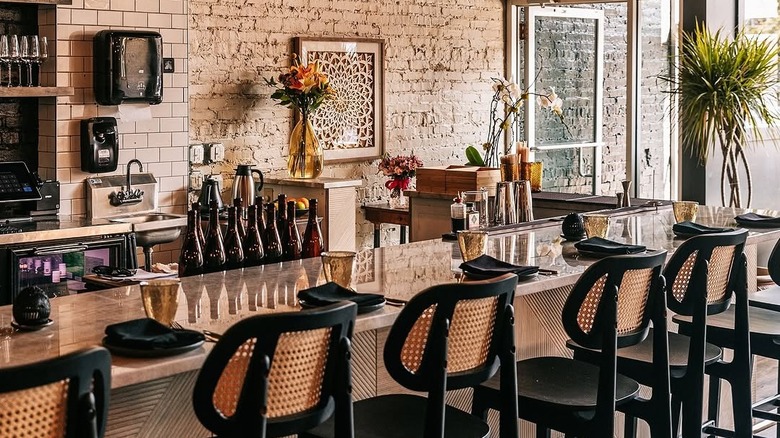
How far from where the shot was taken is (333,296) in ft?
9.71

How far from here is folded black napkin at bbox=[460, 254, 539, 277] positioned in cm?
342

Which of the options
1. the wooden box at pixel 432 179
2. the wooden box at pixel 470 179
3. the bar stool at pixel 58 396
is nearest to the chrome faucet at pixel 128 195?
the wooden box at pixel 432 179

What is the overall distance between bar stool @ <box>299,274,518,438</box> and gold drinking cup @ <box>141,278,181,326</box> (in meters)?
0.49

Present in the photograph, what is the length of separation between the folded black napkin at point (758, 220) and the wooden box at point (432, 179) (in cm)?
218

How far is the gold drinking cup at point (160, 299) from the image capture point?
2.66 meters

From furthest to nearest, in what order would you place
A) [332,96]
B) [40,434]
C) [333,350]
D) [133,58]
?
[332,96] < [133,58] < [333,350] < [40,434]

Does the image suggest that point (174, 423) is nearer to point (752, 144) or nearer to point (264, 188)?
point (264, 188)

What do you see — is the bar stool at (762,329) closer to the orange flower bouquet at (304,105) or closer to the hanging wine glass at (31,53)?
the orange flower bouquet at (304,105)

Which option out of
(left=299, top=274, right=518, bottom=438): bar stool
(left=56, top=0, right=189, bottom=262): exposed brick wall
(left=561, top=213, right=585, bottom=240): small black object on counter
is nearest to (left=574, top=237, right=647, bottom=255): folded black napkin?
(left=561, top=213, right=585, bottom=240): small black object on counter

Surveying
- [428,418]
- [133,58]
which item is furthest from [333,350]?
[133,58]

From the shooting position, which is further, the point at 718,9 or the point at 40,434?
the point at 718,9

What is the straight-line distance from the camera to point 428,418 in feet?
9.07

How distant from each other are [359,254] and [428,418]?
1.36 meters

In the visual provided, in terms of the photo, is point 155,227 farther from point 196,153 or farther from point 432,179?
point 432,179
